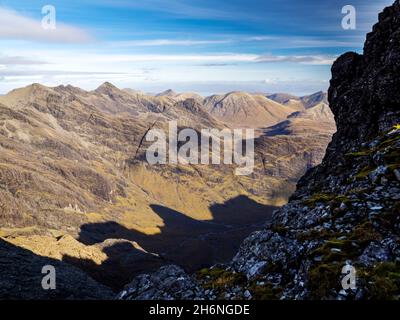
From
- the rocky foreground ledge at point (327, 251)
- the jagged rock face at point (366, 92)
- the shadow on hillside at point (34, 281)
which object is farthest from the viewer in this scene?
the shadow on hillside at point (34, 281)

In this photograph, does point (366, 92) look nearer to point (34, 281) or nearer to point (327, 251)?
point (327, 251)

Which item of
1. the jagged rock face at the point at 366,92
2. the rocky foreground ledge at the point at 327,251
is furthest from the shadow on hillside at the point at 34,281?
the rocky foreground ledge at the point at 327,251

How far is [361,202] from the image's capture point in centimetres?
3809

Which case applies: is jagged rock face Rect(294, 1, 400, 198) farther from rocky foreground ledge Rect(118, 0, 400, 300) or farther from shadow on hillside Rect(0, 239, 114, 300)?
shadow on hillside Rect(0, 239, 114, 300)

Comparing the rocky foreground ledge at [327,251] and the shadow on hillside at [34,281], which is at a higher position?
the rocky foreground ledge at [327,251]

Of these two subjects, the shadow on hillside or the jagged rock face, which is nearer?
the jagged rock face

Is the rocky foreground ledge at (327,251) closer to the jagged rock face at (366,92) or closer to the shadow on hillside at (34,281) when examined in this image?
the jagged rock face at (366,92)

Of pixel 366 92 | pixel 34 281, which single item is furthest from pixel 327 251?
pixel 34 281

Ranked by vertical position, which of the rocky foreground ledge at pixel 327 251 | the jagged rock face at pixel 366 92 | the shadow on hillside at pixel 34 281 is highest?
the jagged rock face at pixel 366 92

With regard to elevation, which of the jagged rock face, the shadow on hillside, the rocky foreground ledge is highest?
the jagged rock face

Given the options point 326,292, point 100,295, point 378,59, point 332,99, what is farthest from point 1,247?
point 326,292

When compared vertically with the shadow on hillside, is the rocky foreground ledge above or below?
above

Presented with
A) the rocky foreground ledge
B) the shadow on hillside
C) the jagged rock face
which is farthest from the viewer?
the shadow on hillside

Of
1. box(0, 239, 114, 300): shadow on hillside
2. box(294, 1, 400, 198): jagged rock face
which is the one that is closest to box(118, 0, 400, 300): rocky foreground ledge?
box(294, 1, 400, 198): jagged rock face
